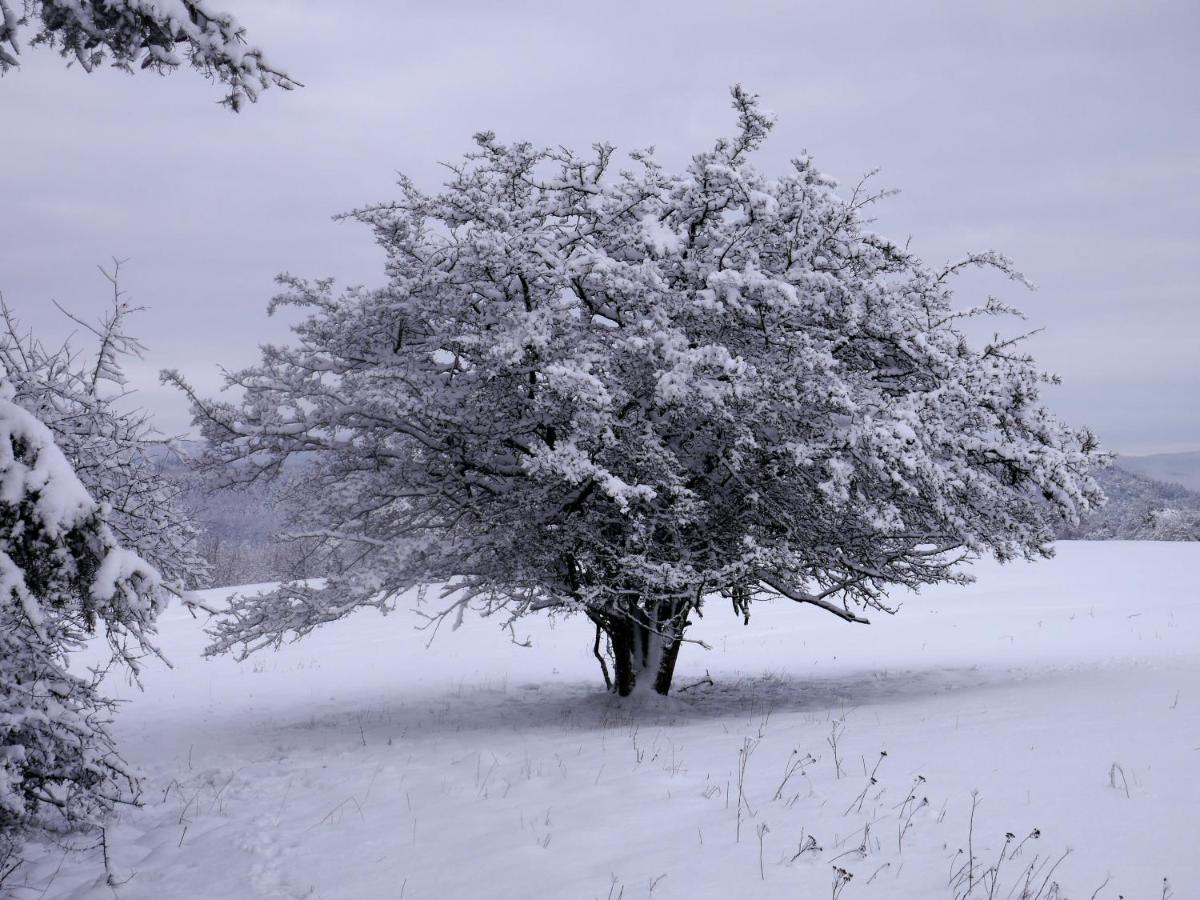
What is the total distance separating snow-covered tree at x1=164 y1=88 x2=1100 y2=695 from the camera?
342 inches

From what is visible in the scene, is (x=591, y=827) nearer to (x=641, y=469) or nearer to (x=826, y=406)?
(x=641, y=469)

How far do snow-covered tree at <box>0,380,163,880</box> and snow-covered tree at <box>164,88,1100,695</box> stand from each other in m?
3.24

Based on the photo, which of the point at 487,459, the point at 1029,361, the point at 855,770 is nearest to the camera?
the point at 855,770

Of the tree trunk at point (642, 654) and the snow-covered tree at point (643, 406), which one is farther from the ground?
the snow-covered tree at point (643, 406)

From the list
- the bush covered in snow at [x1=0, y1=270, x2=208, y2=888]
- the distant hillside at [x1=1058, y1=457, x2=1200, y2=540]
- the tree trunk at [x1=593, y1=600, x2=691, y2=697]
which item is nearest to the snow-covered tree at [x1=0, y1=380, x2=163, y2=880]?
the bush covered in snow at [x1=0, y1=270, x2=208, y2=888]

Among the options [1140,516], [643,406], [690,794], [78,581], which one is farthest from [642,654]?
[1140,516]

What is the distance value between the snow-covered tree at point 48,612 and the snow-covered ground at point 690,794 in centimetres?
47

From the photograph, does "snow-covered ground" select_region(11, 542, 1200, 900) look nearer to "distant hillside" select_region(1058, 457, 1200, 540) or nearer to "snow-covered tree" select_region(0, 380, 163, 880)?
"snow-covered tree" select_region(0, 380, 163, 880)

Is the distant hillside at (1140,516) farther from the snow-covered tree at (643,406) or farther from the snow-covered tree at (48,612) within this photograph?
the snow-covered tree at (48,612)

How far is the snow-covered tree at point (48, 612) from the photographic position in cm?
374

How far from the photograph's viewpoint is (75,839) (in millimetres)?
6270

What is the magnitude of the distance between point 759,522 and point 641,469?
1610mm

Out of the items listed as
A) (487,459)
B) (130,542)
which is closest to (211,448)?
(487,459)

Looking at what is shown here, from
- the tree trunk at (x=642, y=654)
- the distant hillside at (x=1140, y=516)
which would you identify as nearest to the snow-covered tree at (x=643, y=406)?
the tree trunk at (x=642, y=654)
